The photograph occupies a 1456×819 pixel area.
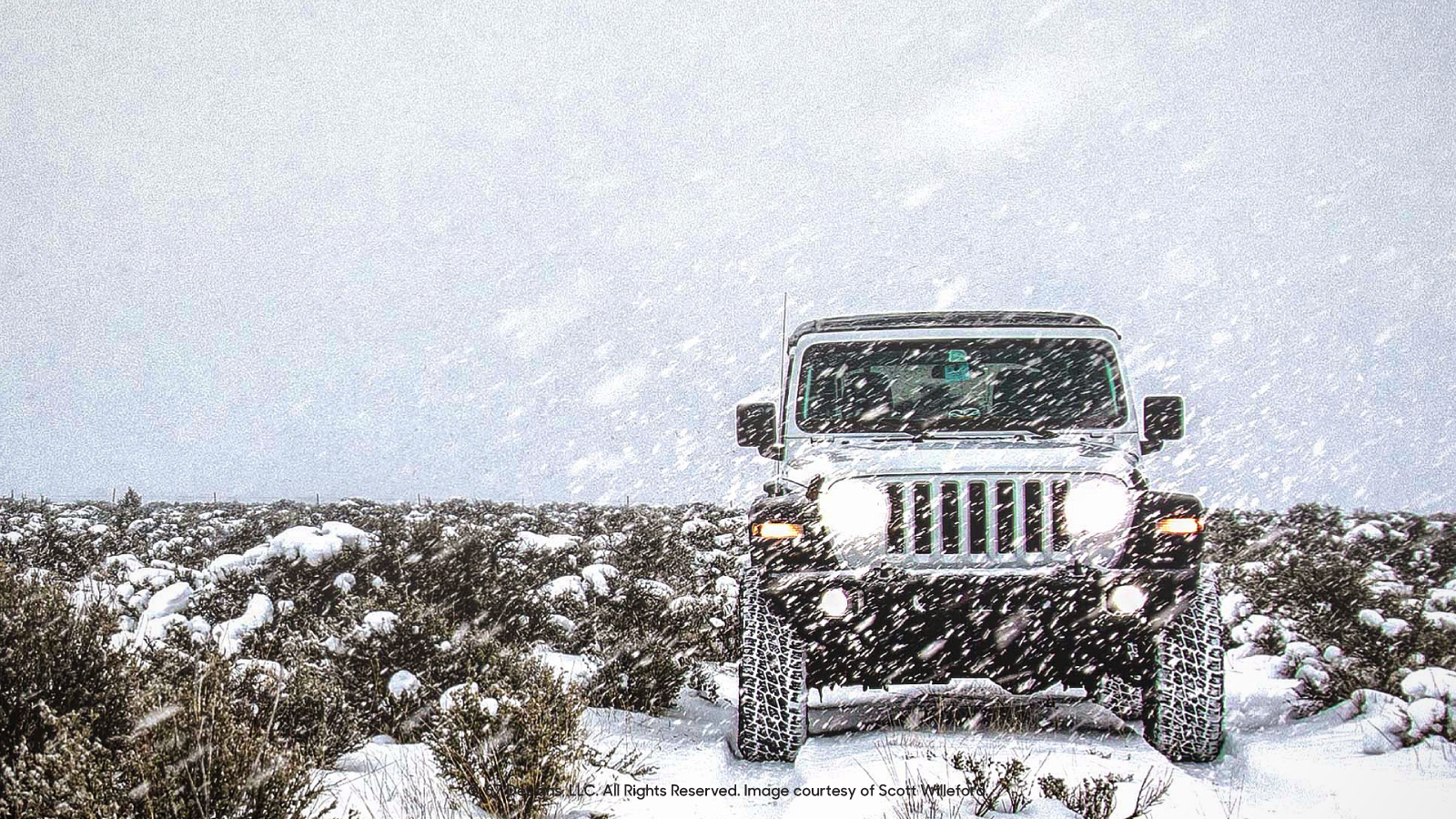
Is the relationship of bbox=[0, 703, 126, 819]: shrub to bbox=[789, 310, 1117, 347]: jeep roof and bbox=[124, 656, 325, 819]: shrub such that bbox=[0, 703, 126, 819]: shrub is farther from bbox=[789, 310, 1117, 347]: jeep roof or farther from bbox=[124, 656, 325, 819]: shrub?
bbox=[789, 310, 1117, 347]: jeep roof

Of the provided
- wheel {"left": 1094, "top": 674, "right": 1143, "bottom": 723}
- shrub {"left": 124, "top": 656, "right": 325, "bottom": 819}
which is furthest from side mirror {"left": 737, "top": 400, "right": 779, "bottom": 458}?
shrub {"left": 124, "top": 656, "right": 325, "bottom": 819}

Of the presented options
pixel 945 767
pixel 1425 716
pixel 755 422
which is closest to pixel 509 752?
pixel 945 767

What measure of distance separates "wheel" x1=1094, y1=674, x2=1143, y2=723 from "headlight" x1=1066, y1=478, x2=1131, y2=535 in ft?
5.26

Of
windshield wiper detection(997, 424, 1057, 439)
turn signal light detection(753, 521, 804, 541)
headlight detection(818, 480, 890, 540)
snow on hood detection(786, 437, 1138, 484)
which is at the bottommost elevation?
turn signal light detection(753, 521, 804, 541)

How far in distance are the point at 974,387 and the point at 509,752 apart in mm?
3664

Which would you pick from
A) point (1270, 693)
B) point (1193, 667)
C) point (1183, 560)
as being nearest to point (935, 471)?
point (1183, 560)

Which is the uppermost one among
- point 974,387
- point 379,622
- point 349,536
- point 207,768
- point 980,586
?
point 974,387

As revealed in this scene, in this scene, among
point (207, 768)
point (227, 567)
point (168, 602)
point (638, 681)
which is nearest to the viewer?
point (207, 768)

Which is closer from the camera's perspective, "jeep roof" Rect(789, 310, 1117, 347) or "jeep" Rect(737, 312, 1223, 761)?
"jeep" Rect(737, 312, 1223, 761)

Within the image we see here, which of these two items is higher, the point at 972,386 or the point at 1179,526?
the point at 972,386

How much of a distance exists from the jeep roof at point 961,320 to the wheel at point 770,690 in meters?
2.06

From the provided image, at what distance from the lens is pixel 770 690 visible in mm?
5074

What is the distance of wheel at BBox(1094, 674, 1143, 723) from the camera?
6238 millimetres

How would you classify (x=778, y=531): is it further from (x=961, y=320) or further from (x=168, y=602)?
(x=168, y=602)
